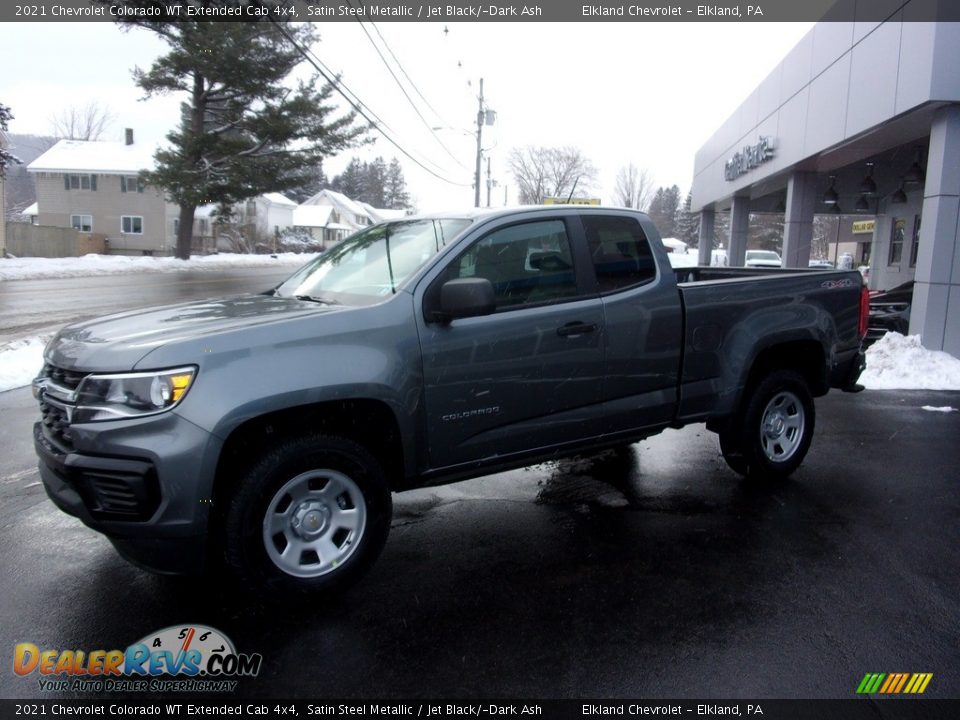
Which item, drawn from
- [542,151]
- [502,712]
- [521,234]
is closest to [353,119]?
[542,151]

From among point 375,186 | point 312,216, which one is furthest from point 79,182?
point 375,186

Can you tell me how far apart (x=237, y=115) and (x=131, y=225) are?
806 inches

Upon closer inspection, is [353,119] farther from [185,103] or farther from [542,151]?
[542,151]

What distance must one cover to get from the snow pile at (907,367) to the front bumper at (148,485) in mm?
8866

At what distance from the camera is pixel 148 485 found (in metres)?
3.15

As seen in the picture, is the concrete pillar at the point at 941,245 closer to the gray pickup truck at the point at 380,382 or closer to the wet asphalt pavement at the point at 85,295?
the gray pickup truck at the point at 380,382

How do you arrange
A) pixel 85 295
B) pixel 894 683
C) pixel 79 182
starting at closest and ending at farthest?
pixel 894 683
pixel 85 295
pixel 79 182

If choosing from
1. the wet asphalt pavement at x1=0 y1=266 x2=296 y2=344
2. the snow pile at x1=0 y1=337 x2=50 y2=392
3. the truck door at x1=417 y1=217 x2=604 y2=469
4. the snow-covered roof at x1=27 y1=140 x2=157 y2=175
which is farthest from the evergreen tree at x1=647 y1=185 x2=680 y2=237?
the truck door at x1=417 y1=217 x2=604 y2=469

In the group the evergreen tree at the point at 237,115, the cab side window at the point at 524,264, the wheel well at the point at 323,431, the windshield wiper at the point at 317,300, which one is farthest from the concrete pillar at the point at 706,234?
the wheel well at the point at 323,431

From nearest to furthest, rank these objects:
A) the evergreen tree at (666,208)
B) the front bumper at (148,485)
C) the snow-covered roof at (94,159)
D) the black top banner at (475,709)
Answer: the black top banner at (475,709) → the front bumper at (148,485) → the snow-covered roof at (94,159) → the evergreen tree at (666,208)

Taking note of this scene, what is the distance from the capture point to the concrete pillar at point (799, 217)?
58.6 ft

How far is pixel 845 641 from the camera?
3340 millimetres

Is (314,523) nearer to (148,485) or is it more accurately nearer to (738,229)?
(148,485)

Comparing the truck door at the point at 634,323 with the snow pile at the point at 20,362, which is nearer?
the truck door at the point at 634,323
